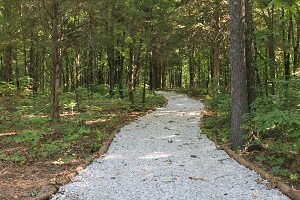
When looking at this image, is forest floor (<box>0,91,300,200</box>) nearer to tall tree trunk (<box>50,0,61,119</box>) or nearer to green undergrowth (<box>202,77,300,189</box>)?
green undergrowth (<box>202,77,300,189</box>)

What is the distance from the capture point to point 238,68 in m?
6.45

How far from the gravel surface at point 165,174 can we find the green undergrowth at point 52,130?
2.88ft

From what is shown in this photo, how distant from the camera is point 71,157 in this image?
6297 mm

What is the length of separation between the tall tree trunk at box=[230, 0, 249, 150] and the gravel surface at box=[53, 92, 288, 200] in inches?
41.4

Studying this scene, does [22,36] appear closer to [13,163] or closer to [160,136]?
[13,163]

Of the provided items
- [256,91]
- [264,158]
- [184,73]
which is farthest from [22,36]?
[184,73]

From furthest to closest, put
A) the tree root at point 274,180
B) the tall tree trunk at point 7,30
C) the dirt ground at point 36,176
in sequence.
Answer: the tall tree trunk at point 7,30
the dirt ground at point 36,176
the tree root at point 274,180

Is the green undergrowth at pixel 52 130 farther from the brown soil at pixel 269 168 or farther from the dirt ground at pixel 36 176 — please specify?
the brown soil at pixel 269 168

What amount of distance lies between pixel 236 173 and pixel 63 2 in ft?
25.8

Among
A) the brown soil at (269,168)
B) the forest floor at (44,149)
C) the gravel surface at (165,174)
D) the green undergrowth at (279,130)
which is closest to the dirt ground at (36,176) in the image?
the forest floor at (44,149)

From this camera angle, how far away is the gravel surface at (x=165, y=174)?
4316 millimetres

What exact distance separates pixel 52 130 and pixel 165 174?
186 inches

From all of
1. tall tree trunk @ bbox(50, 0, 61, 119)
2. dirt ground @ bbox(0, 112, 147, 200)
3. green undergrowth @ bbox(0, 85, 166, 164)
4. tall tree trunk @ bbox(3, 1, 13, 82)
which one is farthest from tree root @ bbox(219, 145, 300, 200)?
tall tree trunk @ bbox(3, 1, 13, 82)

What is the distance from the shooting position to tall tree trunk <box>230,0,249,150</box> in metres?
6.38
